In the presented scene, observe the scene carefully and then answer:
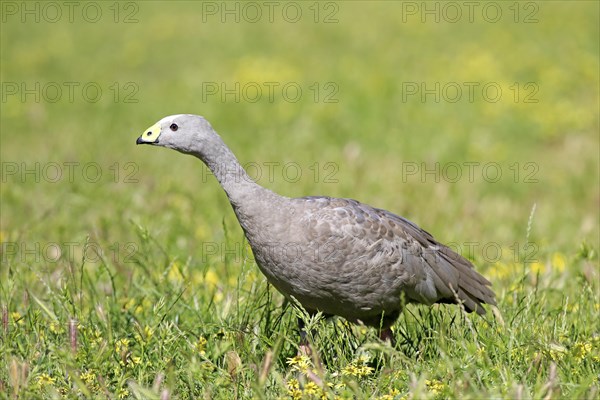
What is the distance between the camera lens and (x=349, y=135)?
32.9 feet

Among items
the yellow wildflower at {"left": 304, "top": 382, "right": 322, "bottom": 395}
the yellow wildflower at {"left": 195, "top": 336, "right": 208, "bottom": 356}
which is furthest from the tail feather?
the yellow wildflower at {"left": 304, "top": 382, "right": 322, "bottom": 395}

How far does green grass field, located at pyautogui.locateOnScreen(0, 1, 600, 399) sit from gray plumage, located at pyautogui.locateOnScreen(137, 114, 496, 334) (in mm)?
187

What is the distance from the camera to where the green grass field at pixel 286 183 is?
12.8 ft

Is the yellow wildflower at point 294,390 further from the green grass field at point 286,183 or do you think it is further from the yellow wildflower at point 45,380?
the yellow wildflower at point 45,380

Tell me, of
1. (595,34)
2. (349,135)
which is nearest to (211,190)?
(349,135)

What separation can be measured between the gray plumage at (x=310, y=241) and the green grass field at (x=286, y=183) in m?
0.19

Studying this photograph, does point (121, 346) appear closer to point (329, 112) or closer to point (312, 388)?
point (312, 388)

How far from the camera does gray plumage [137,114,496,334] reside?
4.28 meters

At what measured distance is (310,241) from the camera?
4.29 m

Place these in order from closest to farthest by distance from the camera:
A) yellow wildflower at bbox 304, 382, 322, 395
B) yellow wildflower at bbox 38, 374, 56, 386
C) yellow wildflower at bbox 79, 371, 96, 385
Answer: yellow wildflower at bbox 304, 382, 322, 395
yellow wildflower at bbox 38, 374, 56, 386
yellow wildflower at bbox 79, 371, 96, 385

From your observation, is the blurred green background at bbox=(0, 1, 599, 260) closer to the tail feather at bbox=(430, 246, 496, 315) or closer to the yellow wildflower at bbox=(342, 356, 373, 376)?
the tail feather at bbox=(430, 246, 496, 315)

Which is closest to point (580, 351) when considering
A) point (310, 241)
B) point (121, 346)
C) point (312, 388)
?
point (312, 388)

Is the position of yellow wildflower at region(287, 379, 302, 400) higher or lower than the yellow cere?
lower

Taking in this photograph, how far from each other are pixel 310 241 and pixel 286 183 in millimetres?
3967
